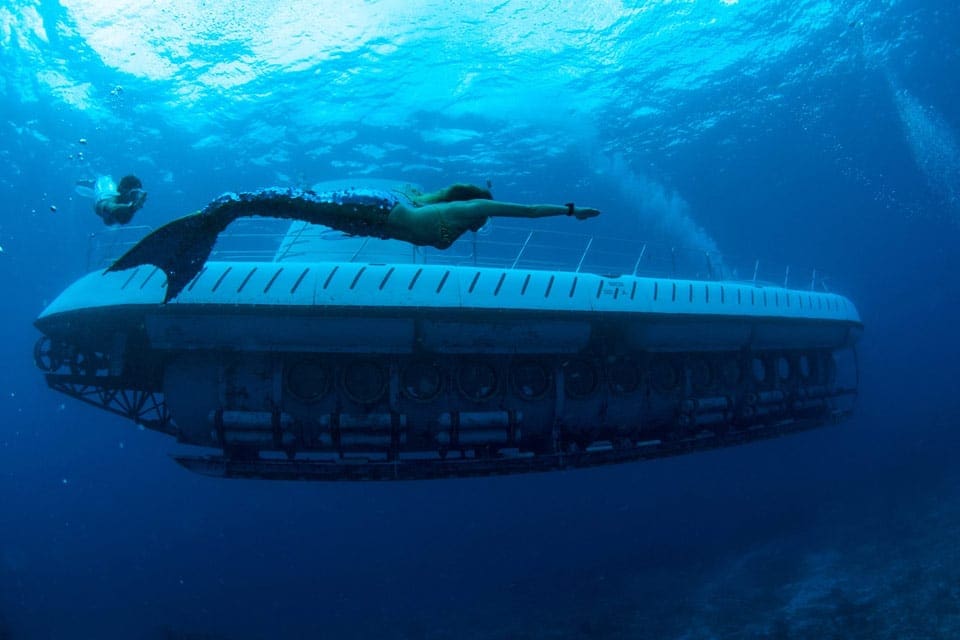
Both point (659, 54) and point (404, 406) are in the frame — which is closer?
point (404, 406)

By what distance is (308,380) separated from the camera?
6.50 meters

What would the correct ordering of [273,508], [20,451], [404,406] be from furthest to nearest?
[20,451], [273,508], [404,406]

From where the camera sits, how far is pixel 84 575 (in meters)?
32.1

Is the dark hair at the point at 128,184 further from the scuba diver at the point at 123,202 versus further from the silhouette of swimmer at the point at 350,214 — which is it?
the silhouette of swimmer at the point at 350,214

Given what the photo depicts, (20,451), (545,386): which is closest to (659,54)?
(545,386)

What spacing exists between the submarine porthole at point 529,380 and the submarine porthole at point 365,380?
69.9 inches

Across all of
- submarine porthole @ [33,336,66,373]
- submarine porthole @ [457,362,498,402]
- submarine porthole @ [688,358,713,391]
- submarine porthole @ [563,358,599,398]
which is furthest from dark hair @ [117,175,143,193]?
submarine porthole @ [688,358,713,391]

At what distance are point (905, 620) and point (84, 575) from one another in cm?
4169

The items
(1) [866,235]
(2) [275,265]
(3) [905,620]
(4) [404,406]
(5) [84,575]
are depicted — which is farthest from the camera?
(1) [866,235]

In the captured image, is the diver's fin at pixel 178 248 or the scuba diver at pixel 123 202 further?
the scuba diver at pixel 123 202

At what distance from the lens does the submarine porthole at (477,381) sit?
6.70m

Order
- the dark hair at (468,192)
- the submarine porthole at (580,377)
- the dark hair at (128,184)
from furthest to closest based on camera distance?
the submarine porthole at (580,377), the dark hair at (128,184), the dark hair at (468,192)

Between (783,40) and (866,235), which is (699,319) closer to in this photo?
(783,40)

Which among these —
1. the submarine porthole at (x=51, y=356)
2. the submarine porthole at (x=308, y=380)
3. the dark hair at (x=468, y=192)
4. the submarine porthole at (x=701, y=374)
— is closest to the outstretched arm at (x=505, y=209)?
the dark hair at (x=468, y=192)
